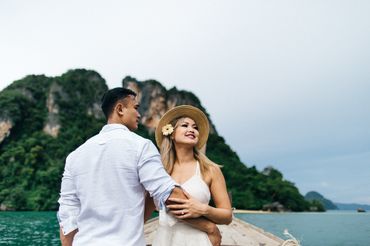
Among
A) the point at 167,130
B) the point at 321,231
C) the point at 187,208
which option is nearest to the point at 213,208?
the point at 187,208

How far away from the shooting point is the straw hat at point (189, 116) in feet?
6.48

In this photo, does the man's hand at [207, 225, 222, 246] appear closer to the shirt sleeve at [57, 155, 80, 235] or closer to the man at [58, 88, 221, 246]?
the man at [58, 88, 221, 246]

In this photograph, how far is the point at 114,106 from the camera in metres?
1.39

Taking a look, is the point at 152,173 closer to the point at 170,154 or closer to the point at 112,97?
the point at 112,97

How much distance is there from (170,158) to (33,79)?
199 ft

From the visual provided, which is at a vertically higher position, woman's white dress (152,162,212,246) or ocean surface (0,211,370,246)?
woman's white dress (152,162,212,246)

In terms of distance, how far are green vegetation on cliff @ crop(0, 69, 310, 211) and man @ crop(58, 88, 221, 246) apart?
39524 millimetres

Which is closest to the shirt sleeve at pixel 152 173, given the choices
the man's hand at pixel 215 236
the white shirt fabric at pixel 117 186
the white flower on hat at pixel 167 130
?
the white shirt fabric at pixel 117 186

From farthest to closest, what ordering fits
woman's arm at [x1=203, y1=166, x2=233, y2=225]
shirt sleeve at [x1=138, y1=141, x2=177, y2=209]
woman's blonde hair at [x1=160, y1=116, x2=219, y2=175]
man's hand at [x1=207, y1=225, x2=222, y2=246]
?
woman's blonde hair at [x1=160, y1=116, x2=219, y2=175] → man's hand at [x1=207, y1=225, x2=222, y2=246] → woman's arm at [x1=203, y1=166, x2=233, y2=225] → shirt sleeve at [x1=138, y1=141, x2=177, y2=209]

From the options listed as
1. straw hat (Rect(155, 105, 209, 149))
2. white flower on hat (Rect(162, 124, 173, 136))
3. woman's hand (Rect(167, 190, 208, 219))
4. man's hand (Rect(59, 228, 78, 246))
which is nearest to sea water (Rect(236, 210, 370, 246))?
straw hat (Rect(155, 105, 209, 149))

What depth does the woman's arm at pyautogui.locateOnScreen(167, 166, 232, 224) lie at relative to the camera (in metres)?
1.35

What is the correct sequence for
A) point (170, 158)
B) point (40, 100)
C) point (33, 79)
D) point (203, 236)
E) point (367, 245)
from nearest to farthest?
point (203, 236)
point (170, 158)
point (367, 245)
point (40, 100)
point (33, 79)

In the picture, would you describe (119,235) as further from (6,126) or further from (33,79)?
(33,79)

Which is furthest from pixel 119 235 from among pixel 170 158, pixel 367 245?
pixel 367 245
